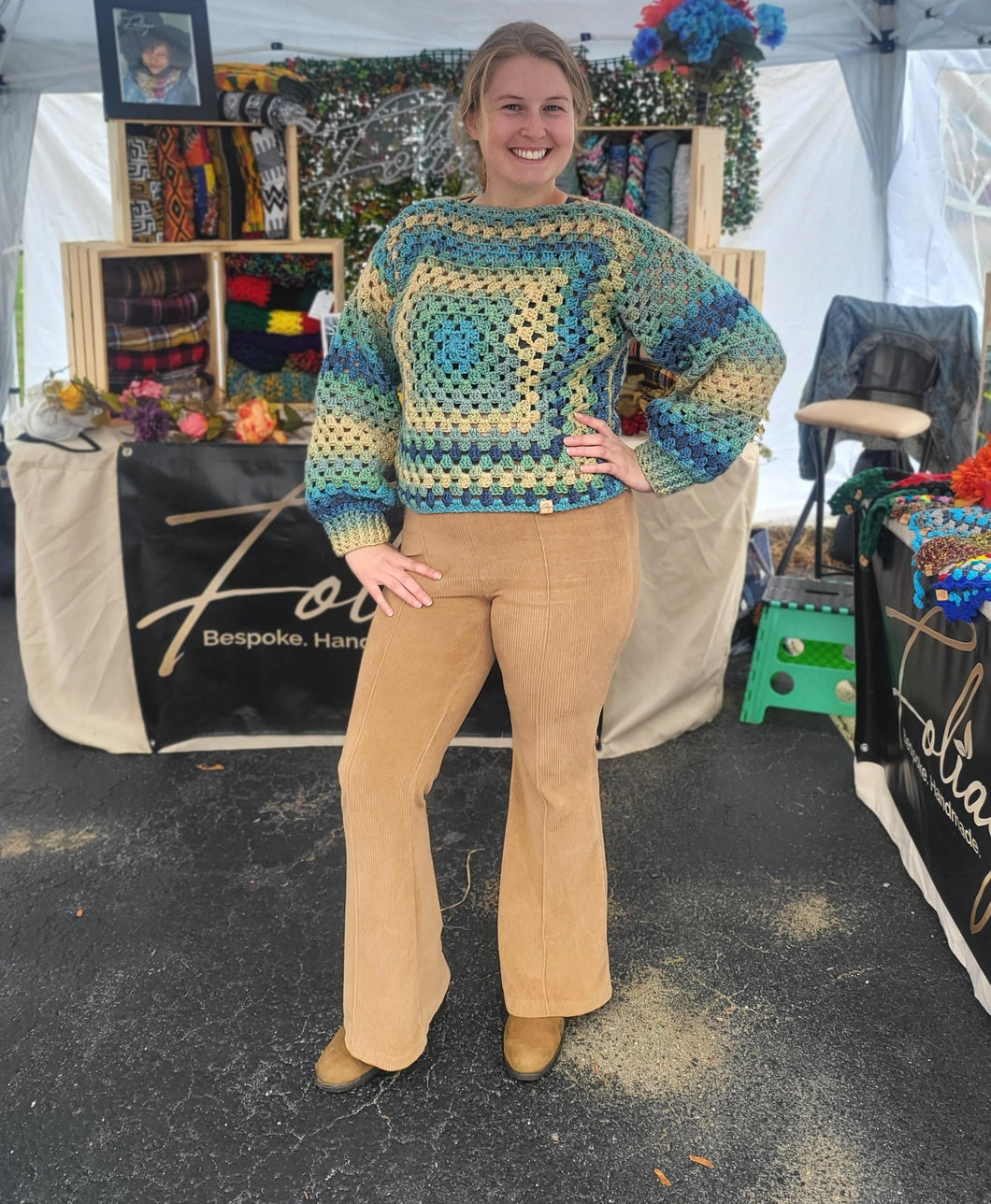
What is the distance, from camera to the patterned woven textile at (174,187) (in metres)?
3.13

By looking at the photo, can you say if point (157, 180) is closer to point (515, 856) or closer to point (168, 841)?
point (168, 841)

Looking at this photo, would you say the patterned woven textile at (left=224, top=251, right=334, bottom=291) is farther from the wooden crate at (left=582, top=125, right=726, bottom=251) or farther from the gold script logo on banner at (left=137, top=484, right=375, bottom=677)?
the wooden crate at (left=582, top=125, right=726, bottom=251)

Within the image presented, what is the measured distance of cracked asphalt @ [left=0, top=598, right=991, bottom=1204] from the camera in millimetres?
1628

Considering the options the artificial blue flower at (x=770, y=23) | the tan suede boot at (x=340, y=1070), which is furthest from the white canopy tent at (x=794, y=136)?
the tan suede boot at (x=340, y=1070)

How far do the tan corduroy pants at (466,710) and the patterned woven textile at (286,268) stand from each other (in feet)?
6.13

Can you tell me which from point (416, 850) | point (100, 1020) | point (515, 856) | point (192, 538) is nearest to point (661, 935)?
point (515, 856)

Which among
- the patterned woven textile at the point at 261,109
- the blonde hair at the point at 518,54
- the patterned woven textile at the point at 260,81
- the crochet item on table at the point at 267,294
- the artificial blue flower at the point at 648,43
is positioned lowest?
the crochet item on table at the point at 267,294

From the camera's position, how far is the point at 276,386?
3342mm

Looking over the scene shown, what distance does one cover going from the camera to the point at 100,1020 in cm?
196

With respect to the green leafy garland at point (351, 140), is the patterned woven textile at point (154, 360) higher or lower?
lower

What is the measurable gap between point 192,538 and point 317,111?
2.75 meters

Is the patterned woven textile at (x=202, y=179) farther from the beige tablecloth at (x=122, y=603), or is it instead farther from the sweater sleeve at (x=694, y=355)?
the sweater sleeve at (x=694, y=355)

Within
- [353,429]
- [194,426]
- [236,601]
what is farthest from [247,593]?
[353,429]

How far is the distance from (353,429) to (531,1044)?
3.49 ft
